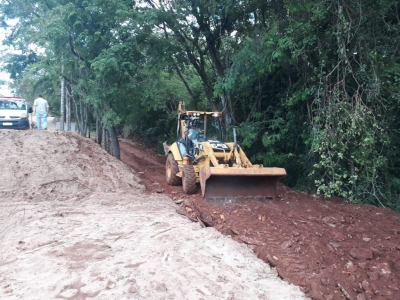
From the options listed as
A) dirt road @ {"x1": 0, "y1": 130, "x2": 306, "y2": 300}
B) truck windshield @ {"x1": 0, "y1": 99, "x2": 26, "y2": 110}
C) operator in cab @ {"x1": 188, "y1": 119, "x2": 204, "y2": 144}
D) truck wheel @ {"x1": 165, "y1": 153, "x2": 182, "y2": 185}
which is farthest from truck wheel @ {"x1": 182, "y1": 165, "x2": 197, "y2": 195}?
truck windshield @ {"x1": 0, "y1": 99, "x2": 26, "y2": 110}

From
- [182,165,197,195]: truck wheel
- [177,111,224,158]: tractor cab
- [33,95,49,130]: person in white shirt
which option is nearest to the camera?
[182,165,197,195]: truck wheel

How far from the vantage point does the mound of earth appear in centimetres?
521

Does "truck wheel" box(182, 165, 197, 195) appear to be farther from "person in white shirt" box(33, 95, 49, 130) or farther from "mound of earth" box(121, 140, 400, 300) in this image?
"person in white shirt" box(33, 95, 49, 130)

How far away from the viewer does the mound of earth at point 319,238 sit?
5207mm

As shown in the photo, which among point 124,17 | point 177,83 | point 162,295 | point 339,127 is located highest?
point 124,17

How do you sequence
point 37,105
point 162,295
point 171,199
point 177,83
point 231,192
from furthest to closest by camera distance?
point 177,83 < point 37,105 < point 171,199 < point 231,192 < point 162,295

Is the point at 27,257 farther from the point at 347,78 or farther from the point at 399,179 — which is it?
the point at 399,179

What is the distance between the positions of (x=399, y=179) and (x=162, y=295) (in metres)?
8.23

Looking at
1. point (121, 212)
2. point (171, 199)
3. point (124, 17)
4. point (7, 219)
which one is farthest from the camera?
point (124, 17)

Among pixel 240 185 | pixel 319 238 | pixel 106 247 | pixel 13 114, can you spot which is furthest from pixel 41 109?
pixel 319 238

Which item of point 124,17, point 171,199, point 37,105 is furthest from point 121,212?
point 37,105

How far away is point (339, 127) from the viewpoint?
845 centimetres

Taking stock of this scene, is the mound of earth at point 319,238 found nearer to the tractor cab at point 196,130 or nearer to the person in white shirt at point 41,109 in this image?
the tractor cab at point 196,130

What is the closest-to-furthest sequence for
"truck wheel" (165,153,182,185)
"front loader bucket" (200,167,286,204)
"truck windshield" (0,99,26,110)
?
1. "front loader bucket" (200,167,286,204)
2. "truck wheel" (165,153,182,185)
3. "truck windshield" (0,99,26,110)
